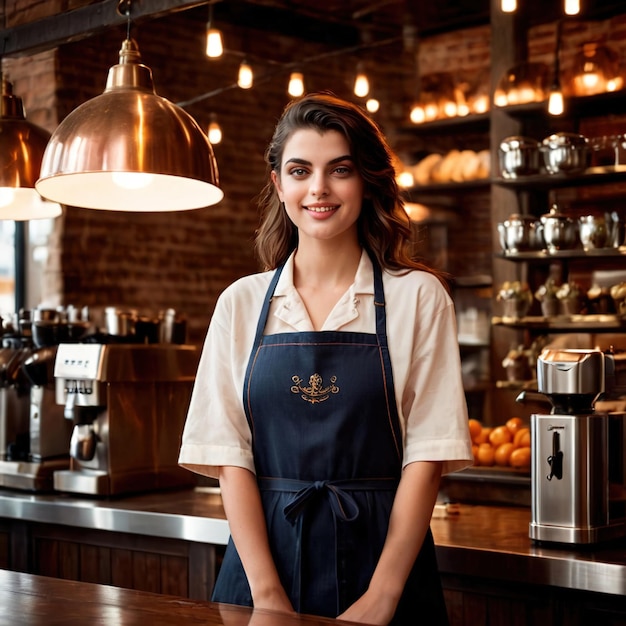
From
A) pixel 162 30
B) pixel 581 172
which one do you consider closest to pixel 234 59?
pixel 162 30

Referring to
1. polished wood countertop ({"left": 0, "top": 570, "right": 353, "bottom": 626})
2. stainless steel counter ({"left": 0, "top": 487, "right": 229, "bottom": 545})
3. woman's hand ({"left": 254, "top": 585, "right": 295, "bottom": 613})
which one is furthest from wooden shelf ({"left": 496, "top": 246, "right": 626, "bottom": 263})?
polished wood countertop ({"left": 0, "top": 570, "right": 353, "bottom": 626})

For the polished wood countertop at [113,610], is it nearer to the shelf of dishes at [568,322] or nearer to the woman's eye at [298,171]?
the woman's eye at [298,171]

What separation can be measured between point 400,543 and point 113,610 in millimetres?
602

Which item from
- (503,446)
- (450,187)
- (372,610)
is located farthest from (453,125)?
(372,610)

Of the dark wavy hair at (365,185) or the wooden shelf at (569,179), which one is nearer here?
the dark wavy hair at (365,185)

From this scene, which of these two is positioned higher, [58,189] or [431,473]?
[58,189]

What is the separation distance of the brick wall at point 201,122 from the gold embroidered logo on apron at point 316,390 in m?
4.21

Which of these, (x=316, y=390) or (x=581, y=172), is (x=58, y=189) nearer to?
(x=316, y=390)

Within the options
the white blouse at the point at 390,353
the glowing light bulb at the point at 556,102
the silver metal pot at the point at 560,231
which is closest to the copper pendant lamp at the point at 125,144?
the white blouse at the point at 390,353

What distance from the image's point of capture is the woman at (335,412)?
229cm

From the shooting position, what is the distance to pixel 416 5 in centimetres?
736

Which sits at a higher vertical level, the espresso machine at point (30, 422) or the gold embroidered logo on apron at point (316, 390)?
the gold embroidered logo on apron at point (316, 390)

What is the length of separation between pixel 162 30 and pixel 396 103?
2.26 m

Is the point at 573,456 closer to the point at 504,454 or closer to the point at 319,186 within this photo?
the point at 504,454
